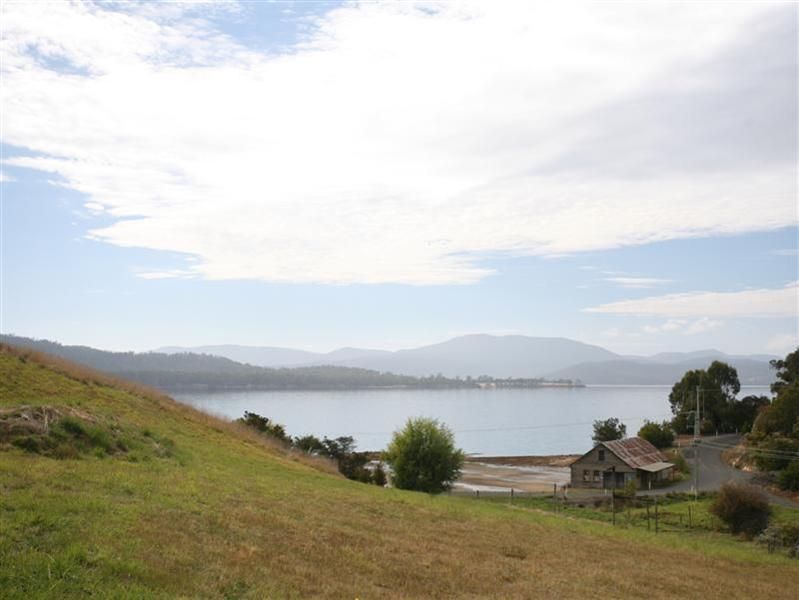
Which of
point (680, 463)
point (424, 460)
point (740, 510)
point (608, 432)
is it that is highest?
point (608, 432)

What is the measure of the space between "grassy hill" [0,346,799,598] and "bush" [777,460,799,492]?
3182 centimetres

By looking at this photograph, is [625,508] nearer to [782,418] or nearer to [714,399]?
[782,418]

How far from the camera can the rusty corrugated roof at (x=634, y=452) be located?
71375 millimetres

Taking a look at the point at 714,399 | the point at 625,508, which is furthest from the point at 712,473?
the point at 714,399

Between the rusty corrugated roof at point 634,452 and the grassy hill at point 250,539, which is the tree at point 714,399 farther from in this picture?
the grassy hill at point 250,539

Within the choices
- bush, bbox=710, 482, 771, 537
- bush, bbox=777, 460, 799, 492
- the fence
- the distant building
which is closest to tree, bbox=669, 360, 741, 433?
the distant building

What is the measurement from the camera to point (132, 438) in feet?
73.6

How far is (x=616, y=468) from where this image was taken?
71125 mm

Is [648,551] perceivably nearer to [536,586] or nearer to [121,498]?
[536,586]

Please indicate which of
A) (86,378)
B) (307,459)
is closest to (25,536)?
(86,378)

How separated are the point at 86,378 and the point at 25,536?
88.6 feet

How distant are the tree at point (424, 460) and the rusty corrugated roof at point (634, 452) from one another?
30.9m

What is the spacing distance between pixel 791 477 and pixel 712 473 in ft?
48.6

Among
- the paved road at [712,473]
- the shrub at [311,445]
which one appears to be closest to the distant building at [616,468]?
the paved road at [712,473]
